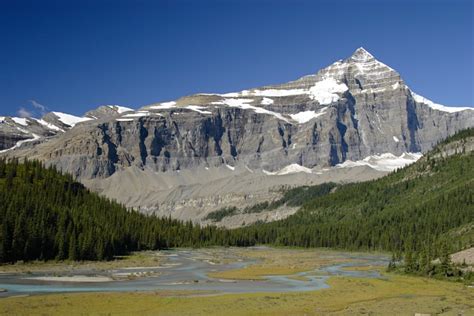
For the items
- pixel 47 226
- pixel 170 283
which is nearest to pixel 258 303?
pixel 170 283

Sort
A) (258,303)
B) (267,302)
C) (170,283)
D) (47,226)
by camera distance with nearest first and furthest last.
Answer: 1. (258,303)
2. (267,302)
3. (170,283)
4. (47,226)

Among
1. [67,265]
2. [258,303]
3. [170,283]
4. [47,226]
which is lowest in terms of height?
[258,303]

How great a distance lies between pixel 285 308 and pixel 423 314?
50.4 ft

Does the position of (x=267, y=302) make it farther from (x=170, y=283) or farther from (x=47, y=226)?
(x=47, y=226)

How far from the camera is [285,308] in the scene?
67.4m

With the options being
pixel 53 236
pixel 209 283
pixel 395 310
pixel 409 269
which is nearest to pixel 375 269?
pixel 409 269

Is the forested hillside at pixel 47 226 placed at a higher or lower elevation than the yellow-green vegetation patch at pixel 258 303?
higher

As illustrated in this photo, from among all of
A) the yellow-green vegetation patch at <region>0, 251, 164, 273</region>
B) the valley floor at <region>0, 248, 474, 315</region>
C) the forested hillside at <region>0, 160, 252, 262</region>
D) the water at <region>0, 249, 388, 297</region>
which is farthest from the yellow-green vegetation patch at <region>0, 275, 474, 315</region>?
the forested hillside at <region>0, 160, 252, 262</region>

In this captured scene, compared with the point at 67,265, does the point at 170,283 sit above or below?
below

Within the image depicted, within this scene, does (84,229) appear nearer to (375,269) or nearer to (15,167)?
(15,167)

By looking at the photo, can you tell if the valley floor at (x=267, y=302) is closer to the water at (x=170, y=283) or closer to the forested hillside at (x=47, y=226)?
the water at (x=170, y=283)

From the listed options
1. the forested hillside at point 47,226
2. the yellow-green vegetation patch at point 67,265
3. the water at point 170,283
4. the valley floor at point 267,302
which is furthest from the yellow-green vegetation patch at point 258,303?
the forested hillside at point 47,226

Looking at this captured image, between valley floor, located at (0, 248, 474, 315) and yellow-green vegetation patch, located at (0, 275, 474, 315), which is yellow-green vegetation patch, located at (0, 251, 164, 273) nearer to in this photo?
valley floor, located at (0, 248, 474, 315)

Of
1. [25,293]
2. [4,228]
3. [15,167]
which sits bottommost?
[25,293]
